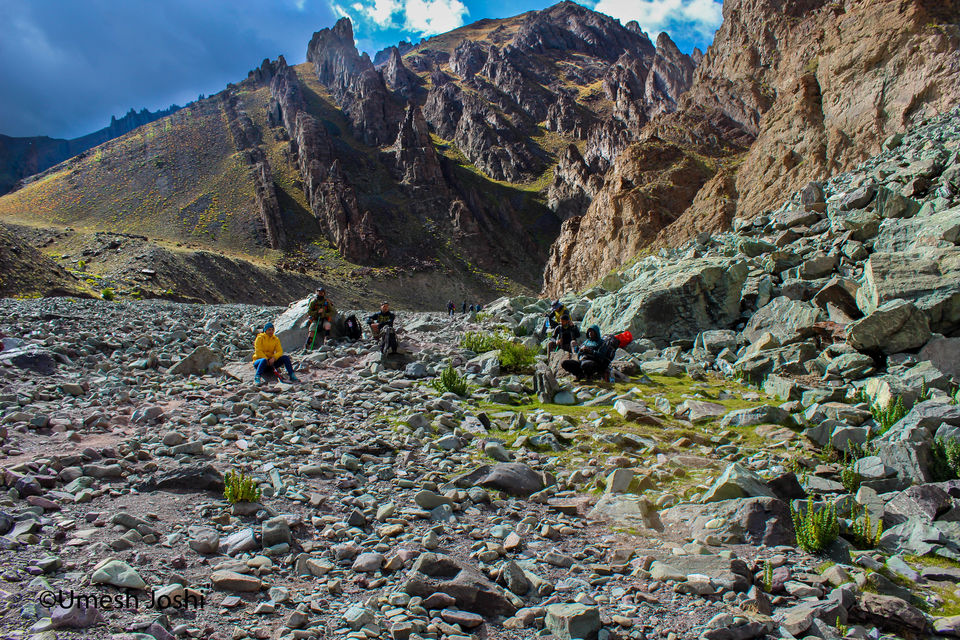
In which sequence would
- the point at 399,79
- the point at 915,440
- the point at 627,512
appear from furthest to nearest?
the point at 399,79 → the point at 915,440 → the point at 627,512

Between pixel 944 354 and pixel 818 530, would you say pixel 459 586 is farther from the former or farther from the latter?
pixel 944 354

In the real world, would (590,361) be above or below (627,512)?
above

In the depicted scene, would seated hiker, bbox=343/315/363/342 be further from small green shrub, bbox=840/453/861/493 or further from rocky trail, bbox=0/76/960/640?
small green shrub, bbox=840/453/861/493

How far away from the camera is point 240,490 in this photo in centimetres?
459

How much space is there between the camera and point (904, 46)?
96.6 feet

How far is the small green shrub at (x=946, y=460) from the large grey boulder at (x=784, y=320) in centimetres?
545

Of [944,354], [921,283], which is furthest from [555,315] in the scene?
[944,354]

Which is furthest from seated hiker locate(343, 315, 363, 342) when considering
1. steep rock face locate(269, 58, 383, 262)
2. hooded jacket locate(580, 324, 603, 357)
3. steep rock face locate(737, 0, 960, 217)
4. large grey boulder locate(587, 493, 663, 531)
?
steep rock face locate(269, 58, 383, 262)

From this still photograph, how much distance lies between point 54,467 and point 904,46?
135ft

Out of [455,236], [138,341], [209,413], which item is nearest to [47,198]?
[455,236]

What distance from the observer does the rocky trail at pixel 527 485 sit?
3.18m

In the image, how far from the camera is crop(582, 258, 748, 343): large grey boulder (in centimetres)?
1310

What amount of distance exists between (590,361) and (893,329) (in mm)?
5050

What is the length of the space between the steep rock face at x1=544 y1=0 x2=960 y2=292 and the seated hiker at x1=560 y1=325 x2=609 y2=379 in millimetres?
27360
